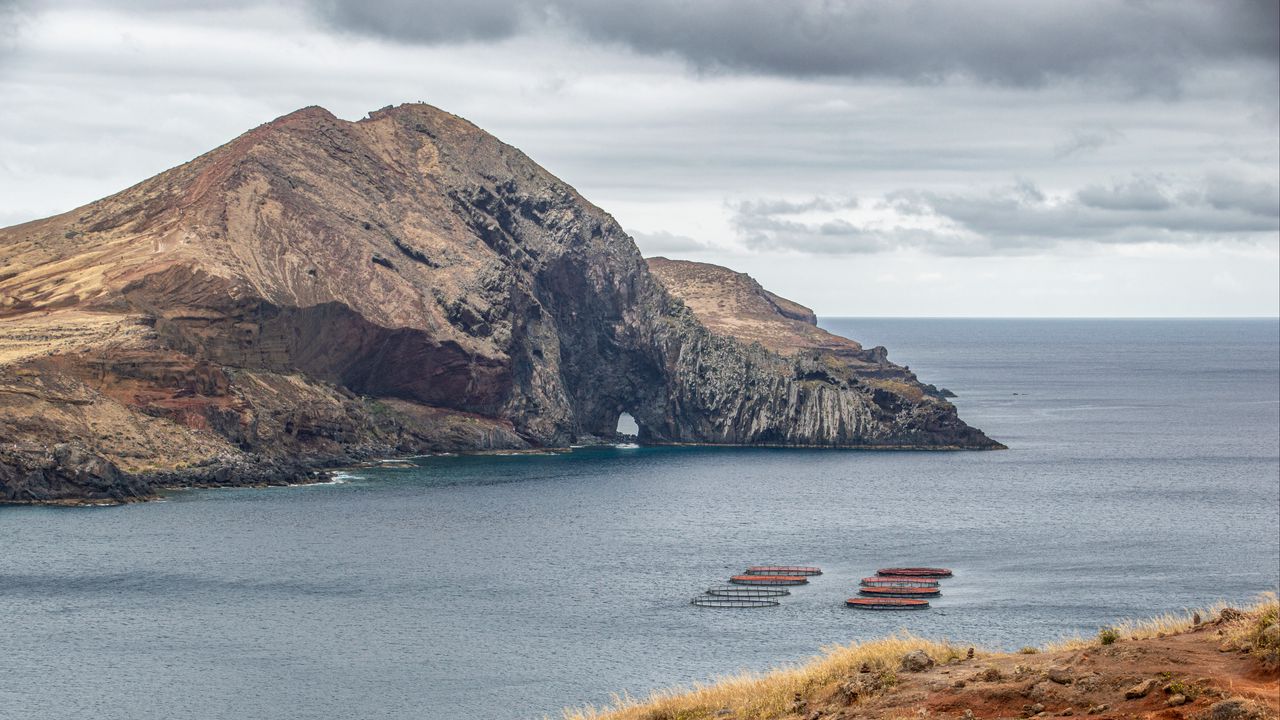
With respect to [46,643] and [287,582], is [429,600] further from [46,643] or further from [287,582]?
[46,643]

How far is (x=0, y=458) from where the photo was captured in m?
178

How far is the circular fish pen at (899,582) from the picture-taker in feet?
424

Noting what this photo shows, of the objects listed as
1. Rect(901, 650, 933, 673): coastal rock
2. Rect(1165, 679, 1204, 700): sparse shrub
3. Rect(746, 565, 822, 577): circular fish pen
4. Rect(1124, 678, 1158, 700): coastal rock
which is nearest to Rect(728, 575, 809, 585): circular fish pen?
Rect(746, 565, 822, 577): circular fish pen

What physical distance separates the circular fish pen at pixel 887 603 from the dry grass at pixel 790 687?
73389 mm

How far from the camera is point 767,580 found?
5231 inches

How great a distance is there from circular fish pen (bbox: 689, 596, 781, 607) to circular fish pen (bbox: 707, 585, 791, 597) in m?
1.03

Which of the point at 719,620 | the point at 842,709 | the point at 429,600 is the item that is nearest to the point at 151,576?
→ the point at 429,600

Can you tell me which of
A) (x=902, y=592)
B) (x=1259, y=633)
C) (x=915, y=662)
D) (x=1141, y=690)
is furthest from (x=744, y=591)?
(x=1141, y=690)

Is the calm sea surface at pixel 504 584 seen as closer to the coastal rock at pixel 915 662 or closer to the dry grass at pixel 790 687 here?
the dry grass at pixel 790 687

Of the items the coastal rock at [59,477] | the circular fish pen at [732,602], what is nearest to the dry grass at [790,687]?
the circular fish pen at [732,602]

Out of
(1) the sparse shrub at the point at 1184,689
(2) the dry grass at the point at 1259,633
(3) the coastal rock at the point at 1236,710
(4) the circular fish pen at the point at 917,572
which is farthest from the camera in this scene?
(4) the circular fish pen at the point at 917,572

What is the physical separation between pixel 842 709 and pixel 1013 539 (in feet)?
402

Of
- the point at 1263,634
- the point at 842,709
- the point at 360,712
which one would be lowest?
the point at 360,712

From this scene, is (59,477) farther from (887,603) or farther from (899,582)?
(887,603)
